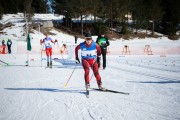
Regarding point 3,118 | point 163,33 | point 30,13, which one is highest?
point 30,13

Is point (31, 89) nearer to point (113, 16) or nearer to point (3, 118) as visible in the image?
point (3, 118)

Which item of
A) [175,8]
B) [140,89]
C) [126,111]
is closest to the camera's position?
[126,111]

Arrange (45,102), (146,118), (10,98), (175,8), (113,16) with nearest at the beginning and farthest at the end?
(146,118) → (45,102) → (10,98) → (113,16) → (175,8)

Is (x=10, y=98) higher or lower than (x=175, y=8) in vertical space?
lower

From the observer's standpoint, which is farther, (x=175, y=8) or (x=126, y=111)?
(x=175, y=8)

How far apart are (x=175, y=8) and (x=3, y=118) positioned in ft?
187

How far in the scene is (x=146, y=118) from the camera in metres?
5.24

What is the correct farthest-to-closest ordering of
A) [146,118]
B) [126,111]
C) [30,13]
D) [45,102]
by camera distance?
1. [30,13]
2. [45,102]
3. [126,111]
4. [146,118]

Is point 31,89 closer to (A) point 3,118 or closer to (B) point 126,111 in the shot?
(A) point 3,118

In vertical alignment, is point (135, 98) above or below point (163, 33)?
below

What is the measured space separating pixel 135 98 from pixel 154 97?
602mm

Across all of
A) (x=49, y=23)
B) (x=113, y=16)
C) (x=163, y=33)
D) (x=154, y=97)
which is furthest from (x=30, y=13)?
(x=154, y=97)

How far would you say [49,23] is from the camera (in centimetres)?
4784

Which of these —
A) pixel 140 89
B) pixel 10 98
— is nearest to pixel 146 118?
pixel 140 89
